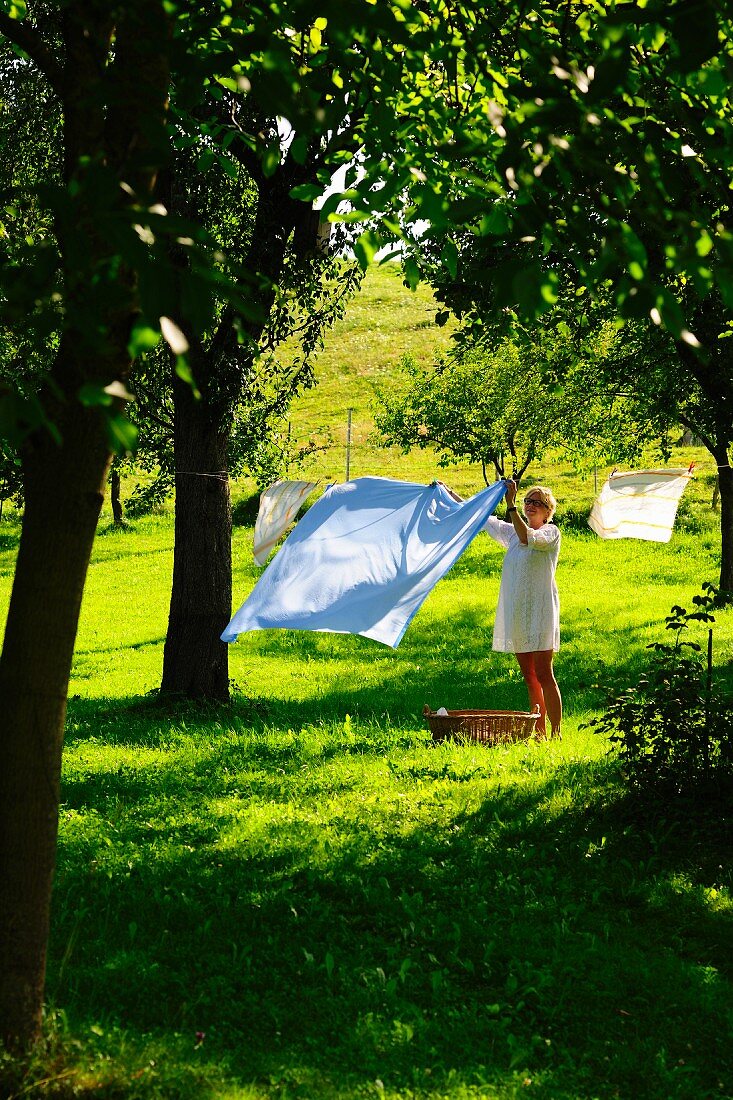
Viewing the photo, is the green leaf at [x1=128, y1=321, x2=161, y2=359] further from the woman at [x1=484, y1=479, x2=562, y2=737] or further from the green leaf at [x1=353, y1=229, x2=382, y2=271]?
the woman at [x1=484, y1=479, x2=562, y2=737]

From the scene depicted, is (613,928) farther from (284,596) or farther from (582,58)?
(582,58)

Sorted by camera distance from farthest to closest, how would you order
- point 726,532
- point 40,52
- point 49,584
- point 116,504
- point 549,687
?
point 116,504 < point 726,532 < point 549,687 < point 40,52 < point 49,584

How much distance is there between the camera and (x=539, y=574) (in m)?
8.92

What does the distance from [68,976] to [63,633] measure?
5.79ft

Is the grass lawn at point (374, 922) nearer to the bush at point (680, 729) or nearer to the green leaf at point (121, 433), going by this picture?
the bush at point (680, 729)

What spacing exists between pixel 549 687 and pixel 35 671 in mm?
6233

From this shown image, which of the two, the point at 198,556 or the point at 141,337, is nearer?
the point at 141,337

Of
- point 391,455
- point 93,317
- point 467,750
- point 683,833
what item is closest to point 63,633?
point 93,317

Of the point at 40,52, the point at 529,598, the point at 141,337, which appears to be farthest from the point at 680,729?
the point at 40,52

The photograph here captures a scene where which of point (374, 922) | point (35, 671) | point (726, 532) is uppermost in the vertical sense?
point (726, 532)

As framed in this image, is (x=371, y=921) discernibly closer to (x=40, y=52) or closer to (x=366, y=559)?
(x=366, y=559)

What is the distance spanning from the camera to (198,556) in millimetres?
10586

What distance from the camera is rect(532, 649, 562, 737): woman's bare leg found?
29.9ft

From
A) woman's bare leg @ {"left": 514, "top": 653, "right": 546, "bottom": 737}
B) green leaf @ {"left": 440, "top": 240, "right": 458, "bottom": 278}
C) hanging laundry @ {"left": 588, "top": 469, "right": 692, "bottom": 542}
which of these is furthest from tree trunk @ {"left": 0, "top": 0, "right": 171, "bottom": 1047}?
hanging laundry @ {"left": 588, "top": 469, "right": 692, "bottom": 542}
